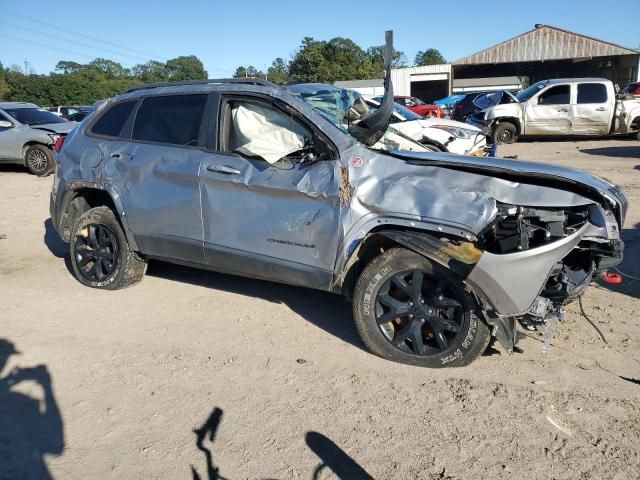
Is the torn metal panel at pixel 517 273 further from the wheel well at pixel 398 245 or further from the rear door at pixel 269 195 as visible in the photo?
the rear door at pixel 269 195

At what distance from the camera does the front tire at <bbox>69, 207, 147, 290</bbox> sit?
5.05 meters

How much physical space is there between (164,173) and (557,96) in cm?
1491

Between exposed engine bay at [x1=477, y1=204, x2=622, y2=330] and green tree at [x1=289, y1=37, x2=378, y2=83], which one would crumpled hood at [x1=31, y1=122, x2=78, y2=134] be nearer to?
exposed engine bay at [x1=477, y1=204, x2=622, y2=330]

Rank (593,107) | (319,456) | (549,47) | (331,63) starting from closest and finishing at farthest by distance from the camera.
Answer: (319,456) < (593,107) < (549,47) < (331,63)

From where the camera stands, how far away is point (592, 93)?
15828 mm

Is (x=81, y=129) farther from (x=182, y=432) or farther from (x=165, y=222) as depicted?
(x=182, y=432)

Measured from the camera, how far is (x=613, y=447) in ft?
9.10

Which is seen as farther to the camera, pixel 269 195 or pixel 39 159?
pixel 39 159

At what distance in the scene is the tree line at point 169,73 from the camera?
47500 mm

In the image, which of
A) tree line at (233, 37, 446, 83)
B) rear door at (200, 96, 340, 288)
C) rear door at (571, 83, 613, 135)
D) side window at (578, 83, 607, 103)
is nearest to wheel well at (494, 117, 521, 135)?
rear door at (571, 83, 613, 135)

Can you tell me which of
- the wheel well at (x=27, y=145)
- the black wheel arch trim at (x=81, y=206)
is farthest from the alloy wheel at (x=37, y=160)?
the black wheel arch trim at (x=81, y=206)

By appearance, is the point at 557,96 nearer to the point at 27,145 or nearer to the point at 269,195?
the point at 269,195

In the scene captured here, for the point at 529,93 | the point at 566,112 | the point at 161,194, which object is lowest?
the point at 161,194

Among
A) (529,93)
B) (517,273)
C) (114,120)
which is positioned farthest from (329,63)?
(517,273)
